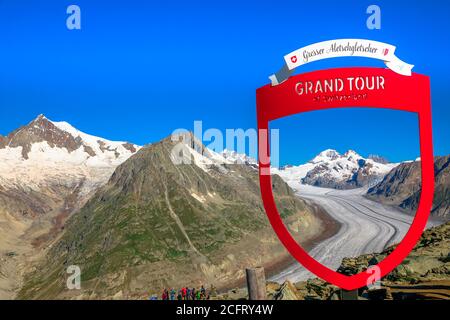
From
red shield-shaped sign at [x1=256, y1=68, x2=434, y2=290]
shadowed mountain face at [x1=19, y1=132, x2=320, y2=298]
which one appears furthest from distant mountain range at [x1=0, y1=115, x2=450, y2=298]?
red shield-shaped sign at [x1=256, y1=68, x2=434, y2=290]

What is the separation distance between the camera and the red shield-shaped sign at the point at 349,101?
1788cm

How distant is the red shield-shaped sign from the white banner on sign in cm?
67

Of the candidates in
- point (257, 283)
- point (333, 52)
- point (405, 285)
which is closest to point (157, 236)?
point (405, 285)

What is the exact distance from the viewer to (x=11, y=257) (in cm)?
15362

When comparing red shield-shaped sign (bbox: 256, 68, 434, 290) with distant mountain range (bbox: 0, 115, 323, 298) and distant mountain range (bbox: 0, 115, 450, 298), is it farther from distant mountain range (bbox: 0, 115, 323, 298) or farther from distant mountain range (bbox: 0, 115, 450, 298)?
distant mountain range (bbox: 0, 115, 450, 298)

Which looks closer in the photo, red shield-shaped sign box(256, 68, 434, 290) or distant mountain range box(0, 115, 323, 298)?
red shield-shaped sign box(256, 68, 434, 290)

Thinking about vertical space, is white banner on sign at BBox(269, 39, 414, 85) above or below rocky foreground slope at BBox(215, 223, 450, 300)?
above

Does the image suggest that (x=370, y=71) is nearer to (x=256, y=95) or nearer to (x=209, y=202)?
(x=256, y=95)

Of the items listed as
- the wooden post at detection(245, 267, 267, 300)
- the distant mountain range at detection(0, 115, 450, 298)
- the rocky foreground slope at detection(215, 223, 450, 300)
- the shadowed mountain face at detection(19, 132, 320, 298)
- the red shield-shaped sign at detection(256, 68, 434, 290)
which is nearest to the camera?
the red shield-shaped sign at detection(256, 68, 434, 290)

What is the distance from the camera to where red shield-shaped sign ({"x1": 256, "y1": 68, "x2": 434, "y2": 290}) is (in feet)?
58.6

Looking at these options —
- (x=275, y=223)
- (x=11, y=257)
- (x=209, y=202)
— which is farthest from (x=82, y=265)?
(x=275, y=223)

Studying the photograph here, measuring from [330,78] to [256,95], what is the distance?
10.4 ft

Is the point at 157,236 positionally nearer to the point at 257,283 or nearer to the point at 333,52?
the point at 257,283
